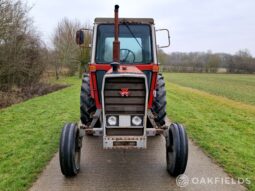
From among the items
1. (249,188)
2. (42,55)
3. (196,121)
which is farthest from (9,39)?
(249,188)

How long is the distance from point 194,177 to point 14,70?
15.4 meters

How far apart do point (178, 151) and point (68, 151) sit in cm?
162

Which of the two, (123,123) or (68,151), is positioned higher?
(123,123)

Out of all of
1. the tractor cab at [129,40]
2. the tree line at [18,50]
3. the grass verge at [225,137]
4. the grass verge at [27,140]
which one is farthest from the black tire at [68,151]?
the tree line at [18,50]

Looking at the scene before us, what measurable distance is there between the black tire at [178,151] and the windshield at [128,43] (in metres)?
1.70

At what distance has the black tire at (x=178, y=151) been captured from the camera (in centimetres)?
475

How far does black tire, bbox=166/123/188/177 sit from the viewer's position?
475cm

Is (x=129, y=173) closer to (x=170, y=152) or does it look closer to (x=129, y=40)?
(x=170, y=152)

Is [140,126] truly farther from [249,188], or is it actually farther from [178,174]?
[249,188]

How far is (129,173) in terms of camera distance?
5141mm

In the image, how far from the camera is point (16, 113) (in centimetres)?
1116
